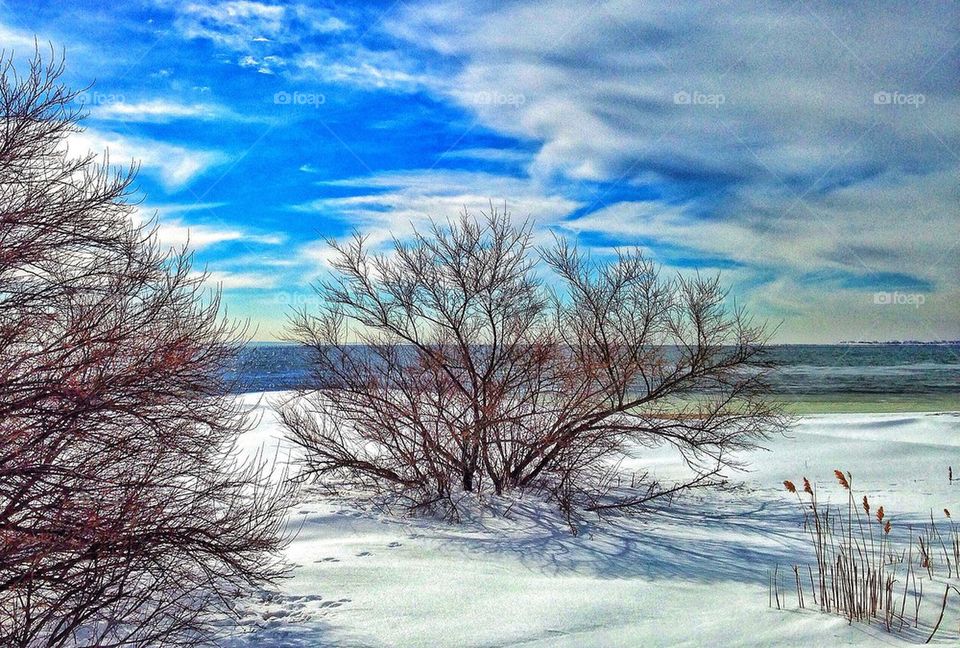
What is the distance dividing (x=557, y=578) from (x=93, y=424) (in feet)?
18.6

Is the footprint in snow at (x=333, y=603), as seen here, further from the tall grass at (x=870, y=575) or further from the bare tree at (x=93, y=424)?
the tall grass at (x=870, y=575)

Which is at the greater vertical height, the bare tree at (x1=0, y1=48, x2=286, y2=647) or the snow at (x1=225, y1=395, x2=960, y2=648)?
the bare tree at (x1=0, y1=48, x2=286, y2=647)

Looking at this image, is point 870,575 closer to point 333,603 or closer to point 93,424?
point 333,603

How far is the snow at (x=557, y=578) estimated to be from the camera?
6559 millimetres

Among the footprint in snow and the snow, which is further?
the footprint in snow

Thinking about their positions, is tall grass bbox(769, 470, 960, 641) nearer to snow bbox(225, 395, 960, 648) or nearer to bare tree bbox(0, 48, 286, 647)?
snow bbox(225, 395, 960, 648)

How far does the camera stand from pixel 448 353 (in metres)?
12.7

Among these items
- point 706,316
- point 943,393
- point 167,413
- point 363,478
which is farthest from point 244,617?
point 943,393

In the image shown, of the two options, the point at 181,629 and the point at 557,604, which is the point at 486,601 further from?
the point at 181,629

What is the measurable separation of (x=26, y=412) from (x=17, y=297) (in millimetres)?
1143

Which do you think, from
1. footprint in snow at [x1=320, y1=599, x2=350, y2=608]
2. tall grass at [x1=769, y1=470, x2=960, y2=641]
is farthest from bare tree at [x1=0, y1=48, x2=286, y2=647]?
tall grass at [x1=769, y1=470, x2=960, y2=641]

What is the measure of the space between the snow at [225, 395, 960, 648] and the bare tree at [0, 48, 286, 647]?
119 centimetres

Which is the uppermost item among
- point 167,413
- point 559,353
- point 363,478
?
point 559,353

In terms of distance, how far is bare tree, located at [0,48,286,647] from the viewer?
17.9 feet
